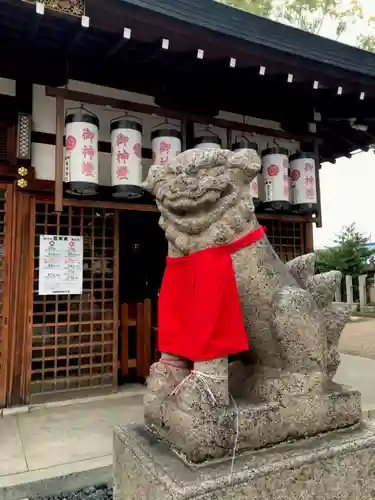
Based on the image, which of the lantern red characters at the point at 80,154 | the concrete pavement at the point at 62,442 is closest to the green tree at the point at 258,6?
the lantern red characters at the point at 80,154

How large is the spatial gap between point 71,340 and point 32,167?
211 cm

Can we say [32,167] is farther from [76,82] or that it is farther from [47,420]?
[47,420]

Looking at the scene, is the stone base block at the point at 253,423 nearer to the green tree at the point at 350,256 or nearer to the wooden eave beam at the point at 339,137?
the wooden eave beam at the point at 339,137

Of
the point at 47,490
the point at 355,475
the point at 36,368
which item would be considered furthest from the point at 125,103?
the point at 355,475

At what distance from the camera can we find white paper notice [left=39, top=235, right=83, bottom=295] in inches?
181

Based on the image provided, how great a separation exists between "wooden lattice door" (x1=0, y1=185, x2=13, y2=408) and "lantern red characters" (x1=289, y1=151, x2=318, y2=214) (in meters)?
3.79

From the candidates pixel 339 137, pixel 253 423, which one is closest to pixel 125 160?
pixel 253 423

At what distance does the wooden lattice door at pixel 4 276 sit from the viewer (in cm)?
434

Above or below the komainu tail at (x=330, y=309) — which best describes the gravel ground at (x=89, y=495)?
below

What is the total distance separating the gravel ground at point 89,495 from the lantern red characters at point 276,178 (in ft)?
12.7

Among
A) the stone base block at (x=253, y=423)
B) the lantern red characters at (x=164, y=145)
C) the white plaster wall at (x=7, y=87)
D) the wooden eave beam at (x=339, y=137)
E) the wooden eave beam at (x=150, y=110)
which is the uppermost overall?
the wooden eave beam at (x=339, y=137)

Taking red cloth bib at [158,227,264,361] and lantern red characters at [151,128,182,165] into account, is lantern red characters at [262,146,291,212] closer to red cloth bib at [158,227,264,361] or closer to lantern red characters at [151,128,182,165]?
lantern red characters at [151,128,182,165]

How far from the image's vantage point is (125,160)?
4.53 m

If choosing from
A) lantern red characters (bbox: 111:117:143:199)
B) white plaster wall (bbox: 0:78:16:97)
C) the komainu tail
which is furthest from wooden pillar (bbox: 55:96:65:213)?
the komainu tail
